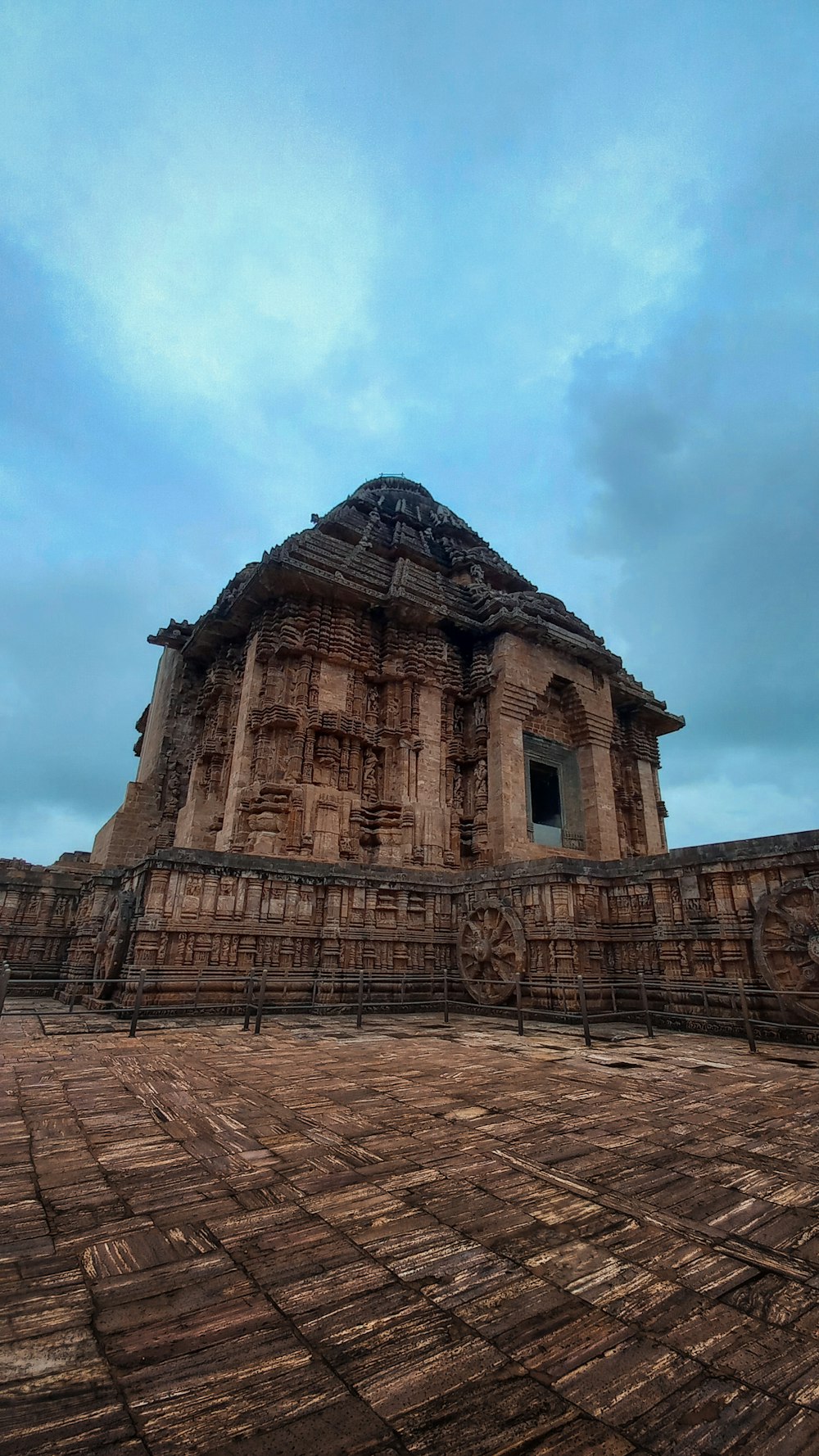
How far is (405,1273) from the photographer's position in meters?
2.46

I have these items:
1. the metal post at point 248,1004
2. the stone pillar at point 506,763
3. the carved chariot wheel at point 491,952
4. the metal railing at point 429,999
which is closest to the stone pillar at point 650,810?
the stone pillar at point 506,763

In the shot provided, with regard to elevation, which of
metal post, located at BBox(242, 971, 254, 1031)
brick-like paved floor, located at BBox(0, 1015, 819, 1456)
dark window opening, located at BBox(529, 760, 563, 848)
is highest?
dark window opening, located at BBox(529, 760, 563, 848)

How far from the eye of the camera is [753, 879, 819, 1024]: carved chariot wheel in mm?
8758

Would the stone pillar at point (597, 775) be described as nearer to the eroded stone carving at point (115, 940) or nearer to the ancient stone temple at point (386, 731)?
the ancient stone temple at point (386, 731)

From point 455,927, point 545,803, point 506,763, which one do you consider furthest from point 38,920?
point 545,803

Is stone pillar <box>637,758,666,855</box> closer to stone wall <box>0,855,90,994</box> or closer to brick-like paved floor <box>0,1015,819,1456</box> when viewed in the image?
stone wall <box>0,855,90,994</box>

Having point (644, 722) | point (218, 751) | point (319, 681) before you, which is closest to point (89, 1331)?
point (319, 681)

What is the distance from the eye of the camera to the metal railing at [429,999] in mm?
9109

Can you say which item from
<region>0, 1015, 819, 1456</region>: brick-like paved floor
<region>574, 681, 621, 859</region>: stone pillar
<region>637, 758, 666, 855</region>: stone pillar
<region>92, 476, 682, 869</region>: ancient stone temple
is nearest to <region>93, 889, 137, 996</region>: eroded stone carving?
<region>92, 476, 682, 869</region>: ancient stone temple

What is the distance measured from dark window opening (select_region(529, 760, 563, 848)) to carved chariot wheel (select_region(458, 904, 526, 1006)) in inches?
327

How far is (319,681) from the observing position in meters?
19.0

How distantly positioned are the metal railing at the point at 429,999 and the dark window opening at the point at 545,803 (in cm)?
864

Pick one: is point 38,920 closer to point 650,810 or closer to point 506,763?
point 506,763

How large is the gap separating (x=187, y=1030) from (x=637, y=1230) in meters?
7.54
